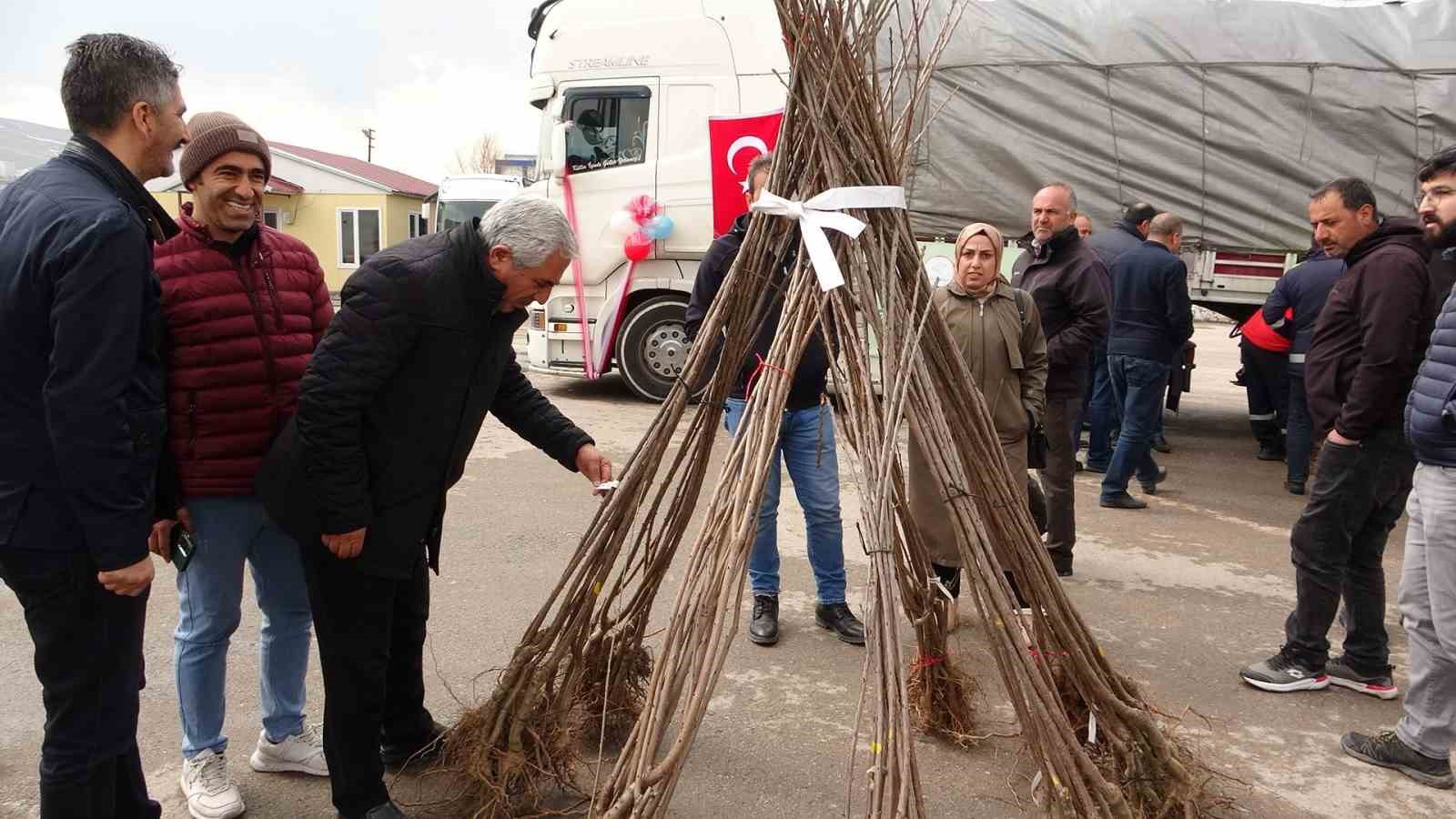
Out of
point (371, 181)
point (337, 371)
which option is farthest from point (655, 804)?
point (371, 181)

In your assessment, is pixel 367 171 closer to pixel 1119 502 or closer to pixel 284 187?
pixel 284 187

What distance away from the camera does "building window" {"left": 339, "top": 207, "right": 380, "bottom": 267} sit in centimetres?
2592

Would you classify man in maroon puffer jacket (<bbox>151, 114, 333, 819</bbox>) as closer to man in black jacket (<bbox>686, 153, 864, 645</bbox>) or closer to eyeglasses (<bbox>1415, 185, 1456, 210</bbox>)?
man in black jacket (<bbox>686, 153, 864, 645</bbox>)

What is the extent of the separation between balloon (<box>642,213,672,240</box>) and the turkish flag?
0.39 meters

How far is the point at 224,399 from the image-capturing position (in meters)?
2.37

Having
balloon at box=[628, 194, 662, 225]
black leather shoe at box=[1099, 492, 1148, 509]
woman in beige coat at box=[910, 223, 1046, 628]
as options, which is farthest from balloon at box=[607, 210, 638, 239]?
woman in beige coat at box=[910, 223, 1046, 628]

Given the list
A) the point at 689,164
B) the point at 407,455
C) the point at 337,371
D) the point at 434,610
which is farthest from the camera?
the point at 689,164

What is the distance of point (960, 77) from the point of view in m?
7.57

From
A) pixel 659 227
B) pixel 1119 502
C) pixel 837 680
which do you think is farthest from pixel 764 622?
pixel 659 227

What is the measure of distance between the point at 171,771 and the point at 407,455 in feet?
4.01

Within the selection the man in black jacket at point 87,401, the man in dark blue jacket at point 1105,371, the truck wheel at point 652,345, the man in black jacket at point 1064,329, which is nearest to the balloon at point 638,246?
the truck wheel at point 652,345

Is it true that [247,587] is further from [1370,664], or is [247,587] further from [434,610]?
[1370,664]

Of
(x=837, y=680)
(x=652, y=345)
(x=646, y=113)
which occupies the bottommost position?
(x=837, y=680)

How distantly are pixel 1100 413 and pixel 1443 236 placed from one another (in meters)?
4.01
